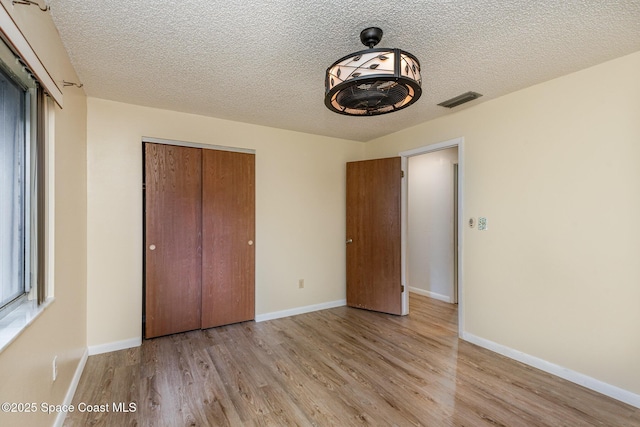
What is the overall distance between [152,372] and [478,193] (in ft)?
11.0

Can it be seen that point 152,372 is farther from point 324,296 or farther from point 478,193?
point 478,193

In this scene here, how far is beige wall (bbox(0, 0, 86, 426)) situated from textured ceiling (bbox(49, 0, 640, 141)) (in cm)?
22

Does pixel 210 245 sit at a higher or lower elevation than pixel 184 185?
lower

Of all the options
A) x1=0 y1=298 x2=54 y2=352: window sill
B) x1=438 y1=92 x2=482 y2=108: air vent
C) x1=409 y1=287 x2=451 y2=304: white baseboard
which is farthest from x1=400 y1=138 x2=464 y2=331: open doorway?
x1=0 y1=298 x2=54 y2=352: window sill

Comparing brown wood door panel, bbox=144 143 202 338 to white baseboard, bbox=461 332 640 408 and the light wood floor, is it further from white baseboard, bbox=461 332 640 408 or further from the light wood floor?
white baseboard, bbox=461 332 640 408

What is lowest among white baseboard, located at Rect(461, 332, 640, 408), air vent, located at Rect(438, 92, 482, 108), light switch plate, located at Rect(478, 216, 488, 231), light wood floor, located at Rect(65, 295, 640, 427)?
light wood floor, located at Rect(65, 295, 640, 427)

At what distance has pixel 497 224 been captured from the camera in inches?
109

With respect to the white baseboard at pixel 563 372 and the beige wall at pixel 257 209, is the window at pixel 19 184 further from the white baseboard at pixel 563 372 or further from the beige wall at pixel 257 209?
the white baseboard at pixel 563 372

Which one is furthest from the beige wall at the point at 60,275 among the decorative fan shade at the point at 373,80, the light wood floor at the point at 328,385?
the decorative fan shade at the point at 373,80

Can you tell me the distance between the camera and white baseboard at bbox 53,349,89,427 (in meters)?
1.75

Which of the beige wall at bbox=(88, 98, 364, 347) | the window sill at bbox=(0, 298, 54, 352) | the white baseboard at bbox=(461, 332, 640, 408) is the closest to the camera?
the window sill at bbox=(0, 298, 54, 352)

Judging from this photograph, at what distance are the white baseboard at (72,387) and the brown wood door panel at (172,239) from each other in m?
0.53

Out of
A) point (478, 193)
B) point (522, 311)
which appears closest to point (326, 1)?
point (478, 193)

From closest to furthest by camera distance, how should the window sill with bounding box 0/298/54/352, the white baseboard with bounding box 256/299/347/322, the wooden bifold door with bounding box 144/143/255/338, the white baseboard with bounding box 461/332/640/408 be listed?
the window sill with bounding box 0/298/54/352, the white baseboard with bounding box 461/332/640/408, the wooden bifold door with bounding box 144/143/255/338, the white baseboard with bounding box 256/299/347/322
